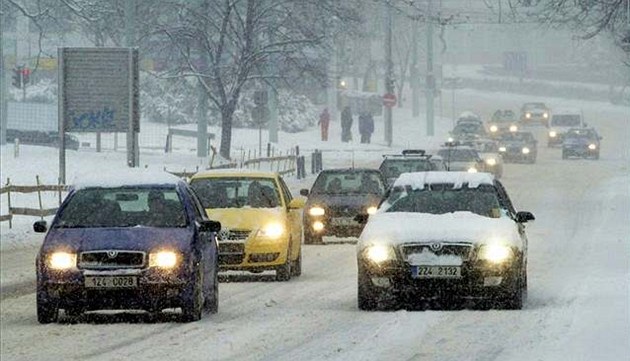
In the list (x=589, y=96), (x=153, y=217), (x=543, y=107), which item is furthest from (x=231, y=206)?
(x=589, y=96)

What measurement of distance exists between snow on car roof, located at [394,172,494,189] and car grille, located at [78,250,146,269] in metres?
3.85

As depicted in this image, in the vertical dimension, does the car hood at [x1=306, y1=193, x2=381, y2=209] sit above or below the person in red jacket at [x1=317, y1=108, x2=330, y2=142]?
below

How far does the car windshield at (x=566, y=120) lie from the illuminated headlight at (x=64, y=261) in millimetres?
71221

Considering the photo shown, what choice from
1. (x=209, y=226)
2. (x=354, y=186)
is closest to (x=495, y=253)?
(x=209, y=226)

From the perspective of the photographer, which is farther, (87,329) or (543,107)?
(543,107)

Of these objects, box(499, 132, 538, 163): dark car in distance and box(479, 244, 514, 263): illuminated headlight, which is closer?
box(479, 244, 514, 263): illuminated headlight

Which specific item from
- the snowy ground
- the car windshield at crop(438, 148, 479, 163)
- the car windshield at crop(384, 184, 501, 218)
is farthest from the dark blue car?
the car windshield at crop(438, 148, 479, 163)

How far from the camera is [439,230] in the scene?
18.1 m

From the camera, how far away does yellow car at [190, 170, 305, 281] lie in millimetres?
23172

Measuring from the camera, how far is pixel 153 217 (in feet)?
59.3

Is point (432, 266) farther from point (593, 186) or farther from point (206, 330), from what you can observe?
point (593, 186)

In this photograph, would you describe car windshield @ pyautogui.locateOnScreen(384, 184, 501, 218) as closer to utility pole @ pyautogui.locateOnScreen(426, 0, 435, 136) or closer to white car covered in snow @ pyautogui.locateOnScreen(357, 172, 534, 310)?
white car covered in snow @ pyautogui.locateOnScreen(357, 172, 534, 310)

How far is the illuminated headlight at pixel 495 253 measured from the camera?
703 inches

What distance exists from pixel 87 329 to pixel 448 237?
3579 mm
